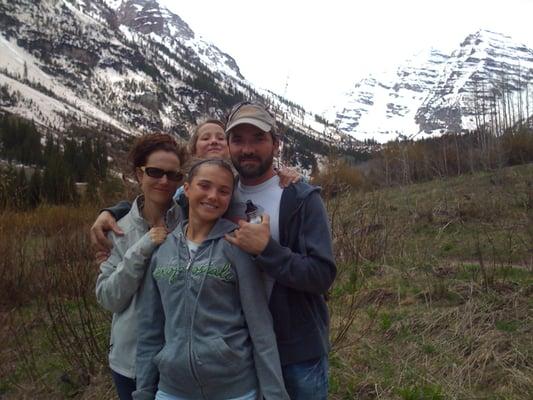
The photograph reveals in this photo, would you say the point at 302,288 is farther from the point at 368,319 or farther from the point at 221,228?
the point at 368,319

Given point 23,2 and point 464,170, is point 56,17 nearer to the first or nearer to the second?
point 23,2

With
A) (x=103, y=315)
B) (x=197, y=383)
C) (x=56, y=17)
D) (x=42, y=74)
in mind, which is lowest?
(x=103, y=315)

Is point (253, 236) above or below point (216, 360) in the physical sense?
above

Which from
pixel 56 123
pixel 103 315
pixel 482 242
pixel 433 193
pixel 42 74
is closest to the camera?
pixel 103 315

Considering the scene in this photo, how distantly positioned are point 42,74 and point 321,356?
14550 cm

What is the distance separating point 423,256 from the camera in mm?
6770

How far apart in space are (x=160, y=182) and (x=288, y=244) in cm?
68

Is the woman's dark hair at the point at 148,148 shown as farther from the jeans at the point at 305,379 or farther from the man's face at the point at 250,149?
the jeans at the point at 305,379

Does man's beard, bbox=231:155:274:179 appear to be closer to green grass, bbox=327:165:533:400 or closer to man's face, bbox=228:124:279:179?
man's face, bbox=228:124:279:179

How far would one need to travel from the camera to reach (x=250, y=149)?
1.93 m

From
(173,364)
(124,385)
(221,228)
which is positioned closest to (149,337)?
(173,364)

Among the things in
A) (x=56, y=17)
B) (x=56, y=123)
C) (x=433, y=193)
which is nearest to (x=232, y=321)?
(x=433, y=193)

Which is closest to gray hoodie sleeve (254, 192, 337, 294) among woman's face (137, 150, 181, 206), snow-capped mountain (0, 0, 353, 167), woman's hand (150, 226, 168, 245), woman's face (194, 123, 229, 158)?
woman's hand (150, 226, 168, 245)

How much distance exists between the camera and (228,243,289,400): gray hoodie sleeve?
1772mm
